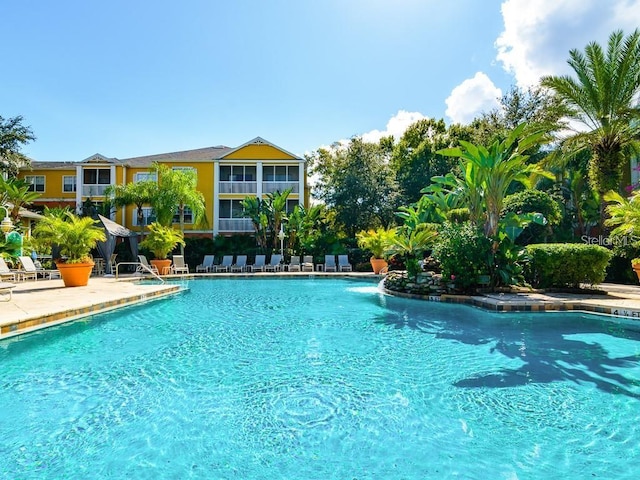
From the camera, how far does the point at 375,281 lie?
18734mm

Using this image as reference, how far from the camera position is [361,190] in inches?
1062

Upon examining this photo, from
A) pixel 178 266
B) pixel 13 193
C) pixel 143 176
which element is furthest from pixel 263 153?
pixel 13 193

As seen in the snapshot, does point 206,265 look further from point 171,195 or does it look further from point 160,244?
point 171,195

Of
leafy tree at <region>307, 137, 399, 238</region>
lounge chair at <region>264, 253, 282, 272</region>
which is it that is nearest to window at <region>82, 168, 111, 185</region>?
lounge chair at <region>264, 253, 282, 272</region>

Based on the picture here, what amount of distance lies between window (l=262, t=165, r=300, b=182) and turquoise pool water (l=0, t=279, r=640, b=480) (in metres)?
23.2

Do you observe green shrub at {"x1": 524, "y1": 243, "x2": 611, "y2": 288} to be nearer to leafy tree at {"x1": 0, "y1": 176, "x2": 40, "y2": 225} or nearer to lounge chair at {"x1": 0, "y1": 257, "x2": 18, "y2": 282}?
lounge chair at {"x1": 0, "y1": 257, "x2": 18, "y2": 282}

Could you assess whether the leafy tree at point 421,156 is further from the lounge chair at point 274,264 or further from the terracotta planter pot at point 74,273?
the terracotta planter pot at point 74,273

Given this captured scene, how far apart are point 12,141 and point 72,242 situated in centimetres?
2068

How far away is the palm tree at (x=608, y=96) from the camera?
1388 cm

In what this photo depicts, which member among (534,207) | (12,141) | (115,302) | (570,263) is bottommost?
(115,302)

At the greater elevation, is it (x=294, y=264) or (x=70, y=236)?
(x=70, y=236)

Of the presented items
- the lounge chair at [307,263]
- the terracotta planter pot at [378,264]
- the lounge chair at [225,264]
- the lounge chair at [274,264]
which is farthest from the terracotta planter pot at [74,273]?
the terracotta planter pot at [378,264]

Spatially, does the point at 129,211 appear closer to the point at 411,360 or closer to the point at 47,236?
the point at 47,236

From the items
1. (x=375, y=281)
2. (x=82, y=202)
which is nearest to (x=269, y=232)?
(x=375, y=281)
